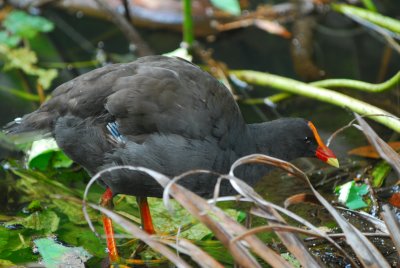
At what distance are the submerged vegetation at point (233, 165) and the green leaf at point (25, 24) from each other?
0.05ft

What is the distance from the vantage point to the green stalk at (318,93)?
451 centimetres

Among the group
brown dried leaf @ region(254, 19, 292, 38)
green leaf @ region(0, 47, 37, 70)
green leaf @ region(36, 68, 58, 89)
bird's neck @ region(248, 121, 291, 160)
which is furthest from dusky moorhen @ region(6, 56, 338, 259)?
brown dried leaf @ region(254, 19, 292, 38)

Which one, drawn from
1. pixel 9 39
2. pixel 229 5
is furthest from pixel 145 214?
pixel 9 39

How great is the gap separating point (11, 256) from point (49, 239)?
205 millimetres

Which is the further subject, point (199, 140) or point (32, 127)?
point (32, 127)

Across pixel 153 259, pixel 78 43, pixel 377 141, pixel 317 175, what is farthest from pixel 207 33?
pixel 377 141

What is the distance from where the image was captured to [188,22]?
568cm

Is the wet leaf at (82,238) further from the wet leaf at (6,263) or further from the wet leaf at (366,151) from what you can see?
the wet leaf at (366,151)

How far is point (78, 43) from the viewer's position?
21.3ft

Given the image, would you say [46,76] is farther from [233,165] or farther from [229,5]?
[233,165]

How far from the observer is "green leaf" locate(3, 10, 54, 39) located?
242 inches

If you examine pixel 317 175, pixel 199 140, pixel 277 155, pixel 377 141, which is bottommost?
pixel 317 175

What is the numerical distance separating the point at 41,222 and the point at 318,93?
202 cm

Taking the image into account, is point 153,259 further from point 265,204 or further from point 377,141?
point 377,141
